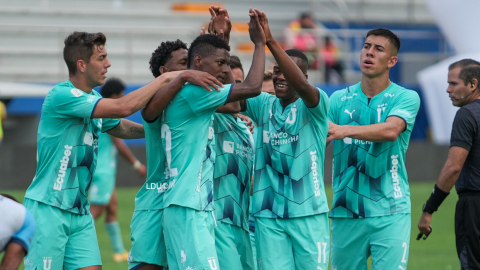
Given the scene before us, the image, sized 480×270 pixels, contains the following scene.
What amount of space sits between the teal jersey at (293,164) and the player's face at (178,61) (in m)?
0.92

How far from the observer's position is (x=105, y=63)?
18.3ft

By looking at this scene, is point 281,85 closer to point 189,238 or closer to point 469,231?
point 189,238

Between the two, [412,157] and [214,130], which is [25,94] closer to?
[412,157]

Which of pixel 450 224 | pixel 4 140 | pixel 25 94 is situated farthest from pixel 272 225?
pixel 4 140

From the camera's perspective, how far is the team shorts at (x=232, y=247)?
5.57 m

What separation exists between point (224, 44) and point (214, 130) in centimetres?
89

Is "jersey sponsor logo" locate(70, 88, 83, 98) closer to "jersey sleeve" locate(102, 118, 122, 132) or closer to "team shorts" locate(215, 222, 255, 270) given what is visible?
"jersey sleeve" locate(102, 118, 122, 132)

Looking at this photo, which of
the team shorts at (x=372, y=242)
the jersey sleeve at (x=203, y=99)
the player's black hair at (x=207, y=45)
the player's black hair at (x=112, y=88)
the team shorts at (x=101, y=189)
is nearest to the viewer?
the jersey sleeve at (x=203, y=99)

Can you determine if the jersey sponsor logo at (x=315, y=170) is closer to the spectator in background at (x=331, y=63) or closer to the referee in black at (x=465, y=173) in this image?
the referee in black at (x=465, y=173)

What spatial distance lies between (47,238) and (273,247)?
5.98ft

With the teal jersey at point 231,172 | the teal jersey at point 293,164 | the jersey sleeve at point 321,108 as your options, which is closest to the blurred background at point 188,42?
the teal jersey at point 231,172

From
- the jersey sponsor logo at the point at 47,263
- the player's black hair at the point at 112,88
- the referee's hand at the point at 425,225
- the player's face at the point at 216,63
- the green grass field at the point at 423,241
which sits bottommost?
the green grass field at the point at 423,241

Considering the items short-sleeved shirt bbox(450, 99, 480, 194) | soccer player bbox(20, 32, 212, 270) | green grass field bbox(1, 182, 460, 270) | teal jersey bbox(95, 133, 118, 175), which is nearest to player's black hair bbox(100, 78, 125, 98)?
teal jersey bbox(95, 133, 118, 175)

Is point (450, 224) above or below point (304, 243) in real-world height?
below
